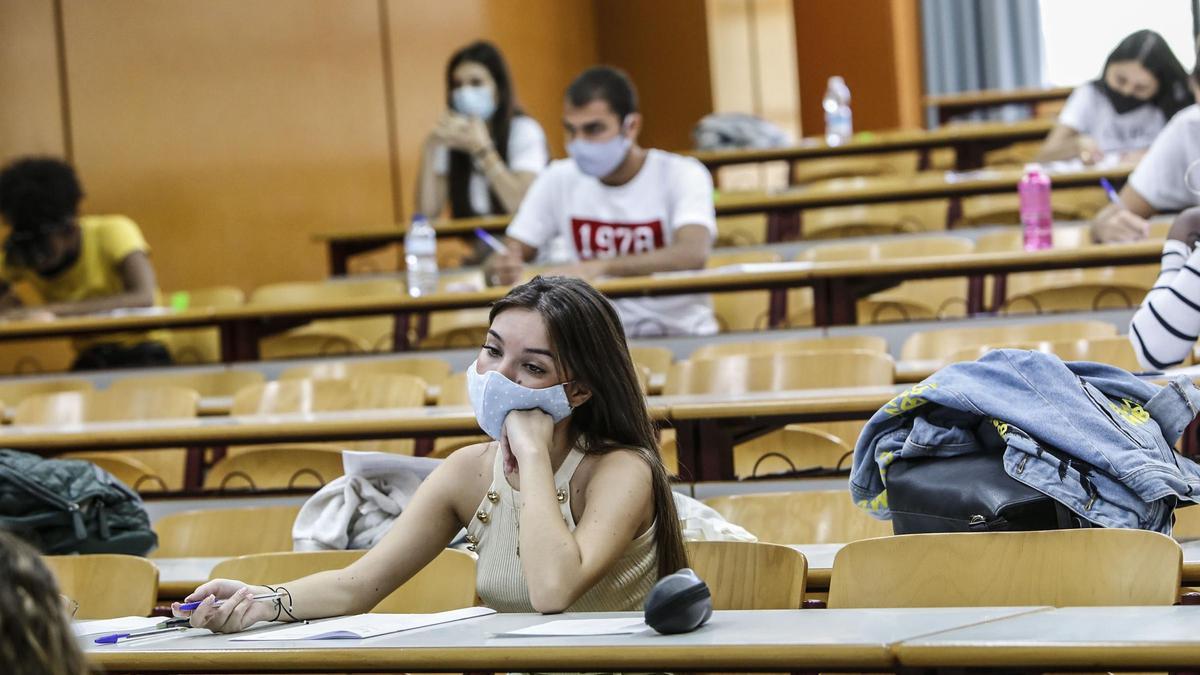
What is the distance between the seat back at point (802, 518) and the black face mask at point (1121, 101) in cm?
419

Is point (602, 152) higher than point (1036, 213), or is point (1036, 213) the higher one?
point (602, 152)

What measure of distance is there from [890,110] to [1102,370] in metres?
9.25

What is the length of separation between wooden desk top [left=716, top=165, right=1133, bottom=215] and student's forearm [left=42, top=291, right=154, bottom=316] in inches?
91.2

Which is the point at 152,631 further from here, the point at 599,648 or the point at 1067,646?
the point at 1067,646

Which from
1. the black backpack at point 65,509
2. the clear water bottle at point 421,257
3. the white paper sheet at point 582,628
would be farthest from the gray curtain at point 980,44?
the white paper sheet at point 582,628

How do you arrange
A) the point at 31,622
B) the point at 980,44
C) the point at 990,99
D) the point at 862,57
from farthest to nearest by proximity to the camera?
the point at 980,44 < the point at 862,57 < the point at 990,99 < the point at 31,622

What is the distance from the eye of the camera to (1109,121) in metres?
6.63

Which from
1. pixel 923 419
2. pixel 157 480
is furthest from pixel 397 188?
pixel 923 419

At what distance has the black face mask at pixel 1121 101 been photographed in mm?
6402

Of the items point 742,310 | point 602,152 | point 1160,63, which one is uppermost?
point 1160,63

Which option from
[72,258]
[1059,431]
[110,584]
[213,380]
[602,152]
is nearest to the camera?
[1059,431]

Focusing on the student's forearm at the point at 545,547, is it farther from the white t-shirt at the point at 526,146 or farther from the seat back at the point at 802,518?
the white t-shirt at the point at 526,146

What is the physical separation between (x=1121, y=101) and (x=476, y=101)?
257cm

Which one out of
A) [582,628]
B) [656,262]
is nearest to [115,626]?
[582,628]
